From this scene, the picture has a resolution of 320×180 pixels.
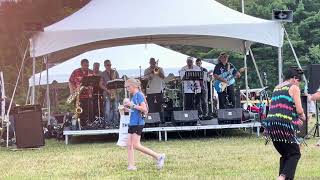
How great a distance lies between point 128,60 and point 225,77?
6.67 meters

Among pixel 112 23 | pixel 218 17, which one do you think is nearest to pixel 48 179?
pixel 112 23

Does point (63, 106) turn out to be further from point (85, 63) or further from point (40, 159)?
point (40, 159)

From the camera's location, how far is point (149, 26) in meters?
13.8

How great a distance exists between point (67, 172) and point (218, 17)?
21.3 feet

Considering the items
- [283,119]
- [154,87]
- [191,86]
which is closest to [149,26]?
[154,87]

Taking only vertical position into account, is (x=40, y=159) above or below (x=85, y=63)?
below

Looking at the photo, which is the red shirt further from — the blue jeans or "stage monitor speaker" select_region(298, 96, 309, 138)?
"stage monitor speaker" select_region(298, 96, 309, 138)

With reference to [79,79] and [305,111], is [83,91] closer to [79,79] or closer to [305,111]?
[79,79]

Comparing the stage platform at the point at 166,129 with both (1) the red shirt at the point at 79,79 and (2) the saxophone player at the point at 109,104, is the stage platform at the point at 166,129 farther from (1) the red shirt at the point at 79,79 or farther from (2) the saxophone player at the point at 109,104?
(1) the red shirt at the point at 79,79

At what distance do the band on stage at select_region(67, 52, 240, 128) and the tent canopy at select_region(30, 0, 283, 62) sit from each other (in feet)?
3.49

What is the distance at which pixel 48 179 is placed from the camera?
27.9 ft

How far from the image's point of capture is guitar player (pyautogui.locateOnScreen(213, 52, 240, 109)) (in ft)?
48.6

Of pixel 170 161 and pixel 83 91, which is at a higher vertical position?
pixel 83 91

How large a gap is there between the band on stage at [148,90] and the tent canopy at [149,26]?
106 centimetres
